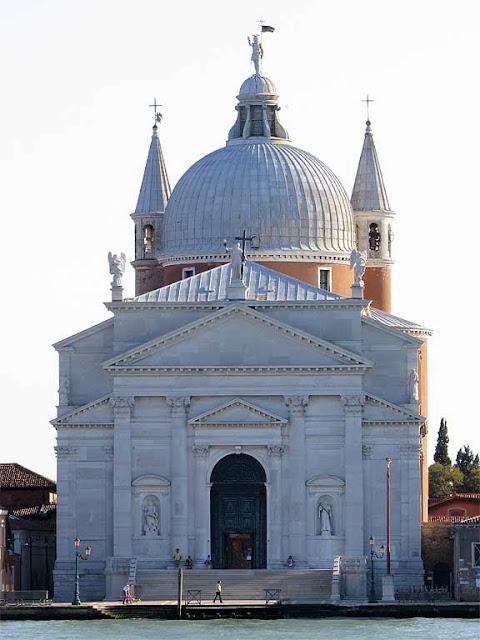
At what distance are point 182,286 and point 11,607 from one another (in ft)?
48.8

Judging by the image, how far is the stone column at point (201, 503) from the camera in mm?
93812

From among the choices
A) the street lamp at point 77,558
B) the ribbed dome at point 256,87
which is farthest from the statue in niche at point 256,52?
the street lamp at point 77,558

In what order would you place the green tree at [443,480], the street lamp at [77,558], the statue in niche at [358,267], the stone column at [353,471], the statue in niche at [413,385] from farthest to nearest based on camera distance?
1. the green tree at [443,480]
2. the statue in niche at [413,385]
3. the statue in niche at [358,267]
4. the stone column at [353,471]
5. the street lamp at [77,558]

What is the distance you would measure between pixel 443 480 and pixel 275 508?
32.0 meters

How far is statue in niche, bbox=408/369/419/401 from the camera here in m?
95.1

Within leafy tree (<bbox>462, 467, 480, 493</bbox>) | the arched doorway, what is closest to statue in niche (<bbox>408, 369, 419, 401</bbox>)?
the arched doorway

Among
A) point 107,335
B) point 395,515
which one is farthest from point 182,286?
point 395,515

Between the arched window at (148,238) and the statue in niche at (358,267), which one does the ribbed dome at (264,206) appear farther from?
the statue in niche at (358,267)

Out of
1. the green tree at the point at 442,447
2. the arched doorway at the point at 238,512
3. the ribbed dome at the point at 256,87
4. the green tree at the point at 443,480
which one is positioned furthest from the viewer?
the green tree at the point at 442,447

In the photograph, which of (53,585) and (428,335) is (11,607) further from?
(428,335)

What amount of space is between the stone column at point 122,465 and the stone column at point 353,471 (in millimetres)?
6689

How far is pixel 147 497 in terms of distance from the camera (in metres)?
94.0

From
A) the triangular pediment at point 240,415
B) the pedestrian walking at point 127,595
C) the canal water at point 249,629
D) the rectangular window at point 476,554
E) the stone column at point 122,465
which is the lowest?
the canal water at point 249,629

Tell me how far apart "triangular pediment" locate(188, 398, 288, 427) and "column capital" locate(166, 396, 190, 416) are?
440 mm
